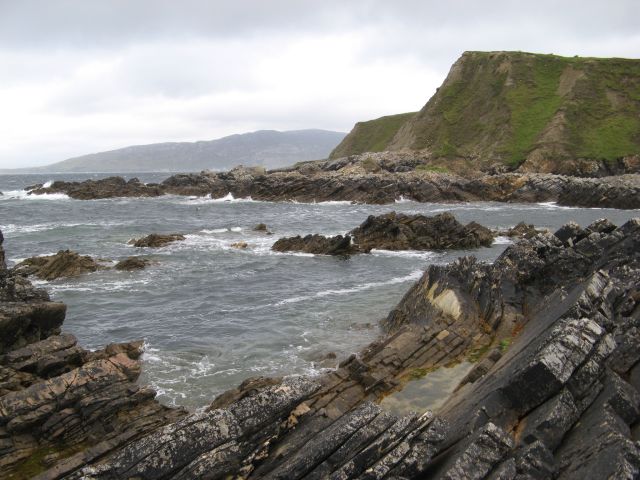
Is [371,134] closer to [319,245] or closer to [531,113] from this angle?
[531,113]

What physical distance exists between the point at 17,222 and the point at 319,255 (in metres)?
46.5

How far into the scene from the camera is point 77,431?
1368 cm

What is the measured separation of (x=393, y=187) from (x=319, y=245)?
46055 mm

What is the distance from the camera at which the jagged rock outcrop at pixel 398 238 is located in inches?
1757

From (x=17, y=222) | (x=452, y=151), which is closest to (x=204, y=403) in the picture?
(x=17, y=222)

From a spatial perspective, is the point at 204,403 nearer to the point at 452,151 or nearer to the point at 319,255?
the point at 319,255

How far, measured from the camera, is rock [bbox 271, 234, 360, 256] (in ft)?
145

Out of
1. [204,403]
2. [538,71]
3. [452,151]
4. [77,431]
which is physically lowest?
[204,403]

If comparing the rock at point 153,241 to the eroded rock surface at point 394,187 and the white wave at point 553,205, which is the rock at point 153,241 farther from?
the white wave at point 553,205

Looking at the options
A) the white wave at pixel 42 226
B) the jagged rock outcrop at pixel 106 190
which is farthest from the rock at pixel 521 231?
the jagged rock outcrop at pixel 106 190

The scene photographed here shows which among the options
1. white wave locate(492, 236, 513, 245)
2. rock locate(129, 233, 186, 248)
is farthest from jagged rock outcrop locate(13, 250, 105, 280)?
white wave locate(492, 236, 513, 245)

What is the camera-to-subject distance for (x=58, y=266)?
37062mm

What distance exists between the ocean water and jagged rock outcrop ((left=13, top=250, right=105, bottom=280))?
50.2 inches

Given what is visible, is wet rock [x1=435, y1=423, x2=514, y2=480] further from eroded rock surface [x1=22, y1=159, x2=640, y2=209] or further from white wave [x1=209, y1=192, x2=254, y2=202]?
white wave [x1=209, y1=192, x2=254, y2=202]
